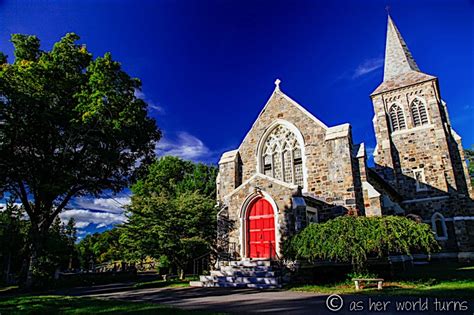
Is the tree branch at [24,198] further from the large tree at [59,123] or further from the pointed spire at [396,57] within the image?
the pointed spire at [396,57]

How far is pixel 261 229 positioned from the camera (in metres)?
13.9

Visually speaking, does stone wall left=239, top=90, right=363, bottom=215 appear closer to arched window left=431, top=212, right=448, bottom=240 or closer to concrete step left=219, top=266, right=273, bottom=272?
concrete step left=219, top=266, right=273, bottom=272

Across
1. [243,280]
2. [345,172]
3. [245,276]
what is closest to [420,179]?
[345,172]

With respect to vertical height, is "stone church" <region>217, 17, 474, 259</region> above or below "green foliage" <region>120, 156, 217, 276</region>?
above

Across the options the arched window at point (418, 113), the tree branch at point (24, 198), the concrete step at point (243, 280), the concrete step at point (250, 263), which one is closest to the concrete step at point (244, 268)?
the concrete step at point (250, 263)

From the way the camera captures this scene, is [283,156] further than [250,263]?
Yes

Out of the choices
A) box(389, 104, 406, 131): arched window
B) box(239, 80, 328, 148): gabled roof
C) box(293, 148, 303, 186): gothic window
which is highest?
box(389, 104, 406, 131): arched window

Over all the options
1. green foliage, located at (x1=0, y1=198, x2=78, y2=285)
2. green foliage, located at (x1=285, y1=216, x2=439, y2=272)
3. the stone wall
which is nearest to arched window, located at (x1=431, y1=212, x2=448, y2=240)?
the stone wall

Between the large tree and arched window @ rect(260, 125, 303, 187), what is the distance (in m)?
7.66

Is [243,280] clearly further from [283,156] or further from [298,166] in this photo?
[283,156]

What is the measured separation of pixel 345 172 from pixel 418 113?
54.6 ft

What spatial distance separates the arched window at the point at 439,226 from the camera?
22.6 meters

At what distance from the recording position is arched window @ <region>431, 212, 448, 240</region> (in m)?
22.6

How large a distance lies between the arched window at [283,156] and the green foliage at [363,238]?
19.8ft
